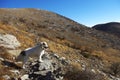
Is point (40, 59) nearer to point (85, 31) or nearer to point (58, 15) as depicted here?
point (85, 31)

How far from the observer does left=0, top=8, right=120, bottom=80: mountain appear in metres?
21.9

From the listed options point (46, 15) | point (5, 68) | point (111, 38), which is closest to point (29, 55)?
point (5, 68)

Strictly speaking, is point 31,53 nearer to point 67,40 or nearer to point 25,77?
point 25,77

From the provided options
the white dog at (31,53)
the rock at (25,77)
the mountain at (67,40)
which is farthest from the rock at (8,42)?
the rock at (25,77)

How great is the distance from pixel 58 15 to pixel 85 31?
46.2 ft

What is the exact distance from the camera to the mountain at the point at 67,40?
21.9 m

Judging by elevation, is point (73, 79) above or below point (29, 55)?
below

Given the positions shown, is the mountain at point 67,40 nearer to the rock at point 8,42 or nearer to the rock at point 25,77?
the rock at point 8,42

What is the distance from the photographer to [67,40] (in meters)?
44.5

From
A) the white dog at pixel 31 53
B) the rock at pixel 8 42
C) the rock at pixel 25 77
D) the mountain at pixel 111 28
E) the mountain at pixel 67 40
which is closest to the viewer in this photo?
the rock at pixel 25 77

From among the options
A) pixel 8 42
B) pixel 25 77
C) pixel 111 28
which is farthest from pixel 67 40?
pixel 111 28

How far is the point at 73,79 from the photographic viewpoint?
16.1 meters

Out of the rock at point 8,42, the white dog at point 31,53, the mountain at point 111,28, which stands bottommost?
the mountain at point 111,28

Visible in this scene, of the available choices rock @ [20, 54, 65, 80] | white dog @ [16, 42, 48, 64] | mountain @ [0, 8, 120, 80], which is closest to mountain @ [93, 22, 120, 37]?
mountain @ [0, 8, 120, 80]
